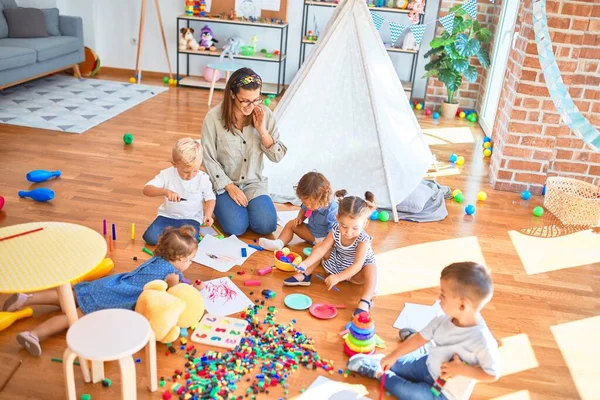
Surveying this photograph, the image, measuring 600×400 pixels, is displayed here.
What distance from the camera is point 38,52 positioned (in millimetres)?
5320

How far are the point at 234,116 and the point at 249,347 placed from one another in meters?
1.36

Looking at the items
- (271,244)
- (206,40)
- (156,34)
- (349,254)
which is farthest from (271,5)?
(349,254)

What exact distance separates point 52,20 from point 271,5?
2271 millimetres

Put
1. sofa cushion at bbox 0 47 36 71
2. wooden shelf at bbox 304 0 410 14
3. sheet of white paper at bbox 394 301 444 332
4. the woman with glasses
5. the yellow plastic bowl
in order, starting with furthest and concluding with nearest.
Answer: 1. wooden shelf at bbox 304 0 410 14
2. sofa cushion at bbox 0 47 36 71
3. the woman with glasses
4. the yellow plastic bowl
5. sheet of white paper at bbox 394 301 444 332

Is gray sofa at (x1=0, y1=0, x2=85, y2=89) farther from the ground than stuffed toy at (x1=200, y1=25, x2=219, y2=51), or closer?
closer

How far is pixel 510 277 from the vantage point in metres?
2.85

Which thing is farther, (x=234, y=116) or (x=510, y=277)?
(x=234, y=116)

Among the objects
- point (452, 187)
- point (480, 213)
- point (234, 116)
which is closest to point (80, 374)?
point (234, 116)

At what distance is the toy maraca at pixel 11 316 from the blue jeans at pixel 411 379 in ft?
4.58

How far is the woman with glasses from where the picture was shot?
304 centimetres

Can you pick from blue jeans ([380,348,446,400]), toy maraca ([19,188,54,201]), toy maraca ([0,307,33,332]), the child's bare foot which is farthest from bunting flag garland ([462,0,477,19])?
toy maraca ([0,307,33,332])

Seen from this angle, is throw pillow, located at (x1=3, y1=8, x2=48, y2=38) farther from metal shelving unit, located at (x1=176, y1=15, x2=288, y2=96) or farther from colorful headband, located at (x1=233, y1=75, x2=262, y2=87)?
colorful headband, located at (x1=233, y1=75, x2=262, y2=87)

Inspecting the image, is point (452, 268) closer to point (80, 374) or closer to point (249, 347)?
point (249, 347)

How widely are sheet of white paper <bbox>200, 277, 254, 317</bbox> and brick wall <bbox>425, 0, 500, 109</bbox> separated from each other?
4072mm
